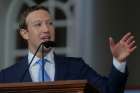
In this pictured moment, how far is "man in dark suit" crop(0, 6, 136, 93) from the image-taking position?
183 inches

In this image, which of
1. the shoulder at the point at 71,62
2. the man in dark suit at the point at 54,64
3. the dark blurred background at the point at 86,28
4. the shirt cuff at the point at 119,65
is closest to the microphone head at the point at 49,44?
the man in dark suit at the point at 54,64

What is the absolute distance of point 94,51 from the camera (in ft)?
24.5

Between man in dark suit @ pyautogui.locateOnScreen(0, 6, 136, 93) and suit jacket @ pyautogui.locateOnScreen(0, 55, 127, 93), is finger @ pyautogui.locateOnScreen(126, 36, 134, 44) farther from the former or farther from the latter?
suit jacket @ pyautogui.locateOnScreen(0, 55, 127, 93)

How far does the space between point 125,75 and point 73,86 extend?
2.29ft

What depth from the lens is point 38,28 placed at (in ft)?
16.1

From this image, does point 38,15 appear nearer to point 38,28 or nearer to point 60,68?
point 38,28

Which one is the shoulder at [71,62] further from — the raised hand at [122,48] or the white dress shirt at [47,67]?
the raised hand at [122,48]

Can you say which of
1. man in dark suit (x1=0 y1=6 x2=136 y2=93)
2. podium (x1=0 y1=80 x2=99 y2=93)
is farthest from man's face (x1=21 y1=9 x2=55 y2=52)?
podium (x1=0 y1=80 x2=99 y2=93)

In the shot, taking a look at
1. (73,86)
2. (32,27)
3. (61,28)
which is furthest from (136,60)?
(73,86)

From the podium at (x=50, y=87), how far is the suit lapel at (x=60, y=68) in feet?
2.18

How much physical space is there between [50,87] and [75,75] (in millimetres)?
717

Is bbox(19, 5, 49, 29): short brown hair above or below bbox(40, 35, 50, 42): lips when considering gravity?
above

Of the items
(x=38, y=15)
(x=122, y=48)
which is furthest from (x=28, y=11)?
(x=122, y=48)

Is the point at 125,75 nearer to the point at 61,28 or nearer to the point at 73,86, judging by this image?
the point at 73,86
